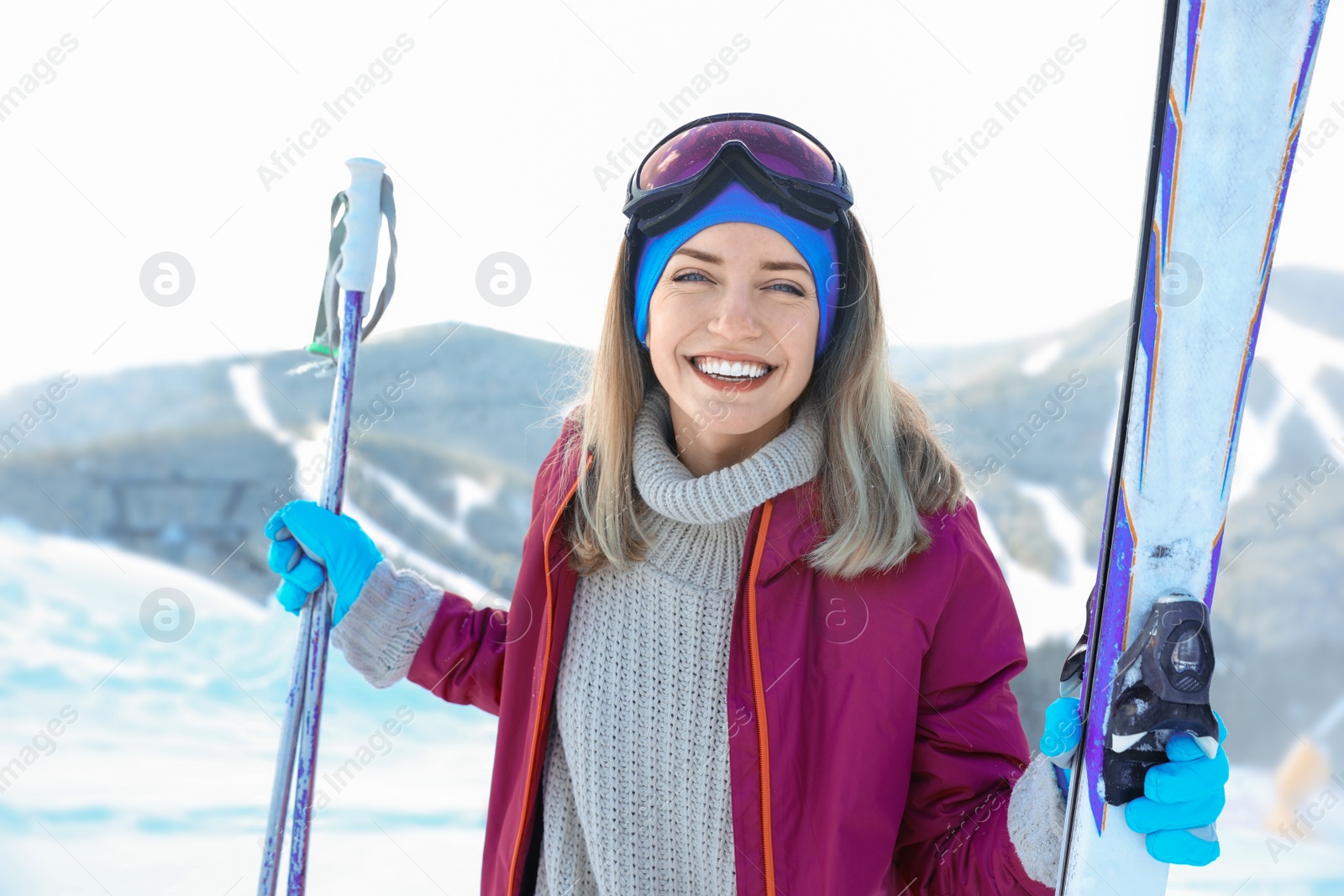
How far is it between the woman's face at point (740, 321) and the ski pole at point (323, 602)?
678 mm

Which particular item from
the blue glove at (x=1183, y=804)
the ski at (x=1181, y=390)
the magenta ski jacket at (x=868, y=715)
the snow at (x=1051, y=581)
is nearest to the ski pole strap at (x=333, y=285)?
the magenta ski jacket at (x=868, y=715)

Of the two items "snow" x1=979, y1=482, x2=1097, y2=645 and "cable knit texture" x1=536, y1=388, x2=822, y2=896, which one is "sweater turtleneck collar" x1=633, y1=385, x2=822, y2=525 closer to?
"cable knit texture" x1=536, y1=388, x2=822, y2=896

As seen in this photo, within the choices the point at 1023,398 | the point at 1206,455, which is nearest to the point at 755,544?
the point at 1206,455

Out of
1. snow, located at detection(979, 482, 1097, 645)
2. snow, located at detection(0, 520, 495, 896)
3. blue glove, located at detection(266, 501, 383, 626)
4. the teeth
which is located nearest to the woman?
the teeth

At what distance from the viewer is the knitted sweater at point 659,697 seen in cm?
140

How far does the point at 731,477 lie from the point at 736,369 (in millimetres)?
164

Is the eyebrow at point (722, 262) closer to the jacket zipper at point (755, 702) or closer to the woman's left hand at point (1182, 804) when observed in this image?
the jacket zipper at point (755, 702)

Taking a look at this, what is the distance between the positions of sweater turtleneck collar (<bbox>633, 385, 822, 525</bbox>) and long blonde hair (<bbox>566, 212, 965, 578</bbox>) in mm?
43

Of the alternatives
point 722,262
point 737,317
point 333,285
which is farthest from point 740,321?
point 333,285

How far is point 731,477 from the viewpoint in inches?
55.7

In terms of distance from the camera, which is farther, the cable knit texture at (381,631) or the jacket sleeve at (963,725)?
the cable knit texture at (381,631)

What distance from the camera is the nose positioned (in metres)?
1.38

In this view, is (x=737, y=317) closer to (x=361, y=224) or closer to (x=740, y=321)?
(x=740, y=321)

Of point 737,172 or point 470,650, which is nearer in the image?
point 737,172
